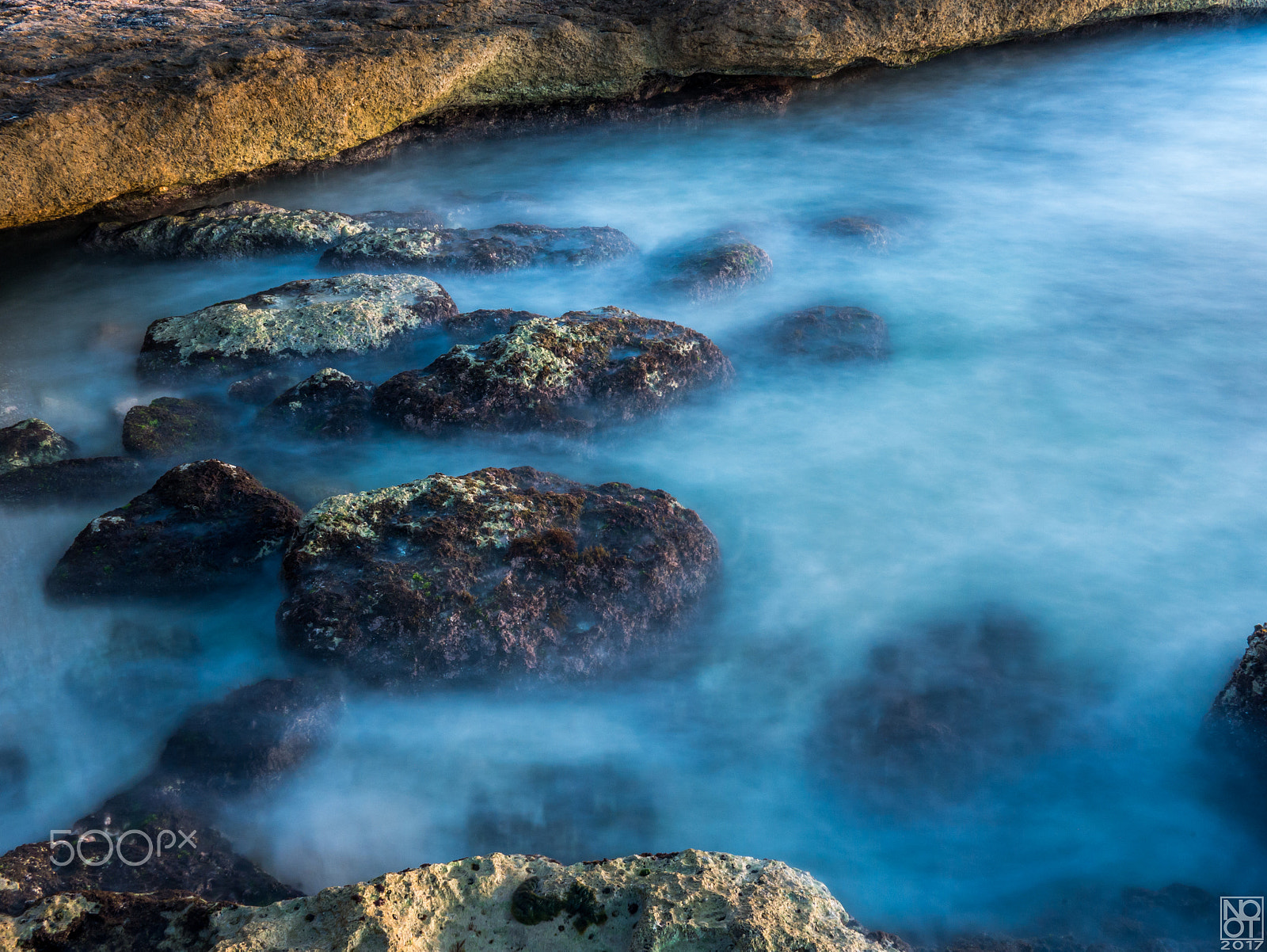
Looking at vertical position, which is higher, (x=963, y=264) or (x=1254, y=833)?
(x=963, y=264)

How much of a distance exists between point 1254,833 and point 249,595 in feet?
12.8

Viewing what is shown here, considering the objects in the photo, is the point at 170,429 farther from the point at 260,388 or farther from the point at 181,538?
the point at 181,538

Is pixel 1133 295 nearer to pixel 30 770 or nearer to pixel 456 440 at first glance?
Result: pixel 456 440

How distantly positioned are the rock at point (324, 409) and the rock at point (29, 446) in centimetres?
100

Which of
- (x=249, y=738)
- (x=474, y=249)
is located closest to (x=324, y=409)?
(x=249, y=738)

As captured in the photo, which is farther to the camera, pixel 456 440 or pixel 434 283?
pixel 434 283

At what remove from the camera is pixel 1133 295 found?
6.39m

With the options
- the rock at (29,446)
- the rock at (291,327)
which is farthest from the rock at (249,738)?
the rock at (291,327)

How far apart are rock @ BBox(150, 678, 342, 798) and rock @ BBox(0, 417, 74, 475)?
6.93 ft

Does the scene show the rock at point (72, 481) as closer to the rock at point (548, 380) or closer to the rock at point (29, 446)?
the rock at point (29, 446)

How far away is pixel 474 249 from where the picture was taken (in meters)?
6.45

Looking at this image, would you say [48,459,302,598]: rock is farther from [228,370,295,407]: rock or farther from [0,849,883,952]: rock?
[0,849,883,952]: rock

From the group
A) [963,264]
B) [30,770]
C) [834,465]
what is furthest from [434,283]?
[963,264]

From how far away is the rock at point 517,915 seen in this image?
1913 millimetres
